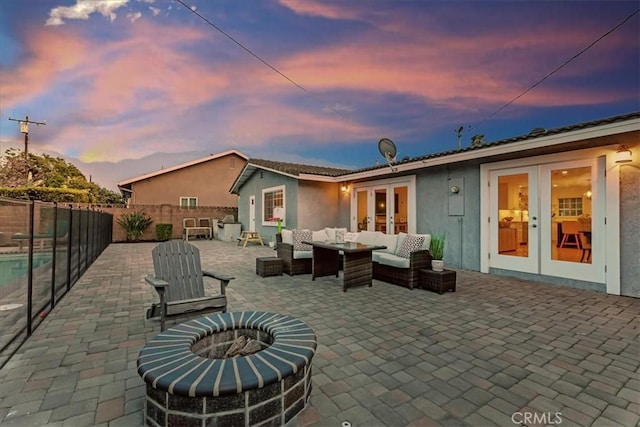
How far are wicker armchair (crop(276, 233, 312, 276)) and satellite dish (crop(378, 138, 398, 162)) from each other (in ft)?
11.8

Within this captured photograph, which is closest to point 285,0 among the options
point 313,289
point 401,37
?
point 401,37

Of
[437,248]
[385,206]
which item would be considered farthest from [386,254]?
[385,206]

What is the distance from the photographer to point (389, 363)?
237cm

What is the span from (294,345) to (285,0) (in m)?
7.32

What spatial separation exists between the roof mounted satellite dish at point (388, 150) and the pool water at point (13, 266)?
6924 millimetres

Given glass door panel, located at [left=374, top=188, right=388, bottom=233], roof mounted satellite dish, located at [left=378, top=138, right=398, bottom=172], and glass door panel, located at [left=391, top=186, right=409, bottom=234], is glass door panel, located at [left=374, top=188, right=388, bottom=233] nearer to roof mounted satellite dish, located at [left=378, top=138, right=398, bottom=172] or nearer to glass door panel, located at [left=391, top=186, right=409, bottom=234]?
glass door panel, located at [left=391, top=186, right=409, bottom=234]

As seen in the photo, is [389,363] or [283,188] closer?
[389,363]

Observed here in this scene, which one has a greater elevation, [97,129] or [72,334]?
[97,129]

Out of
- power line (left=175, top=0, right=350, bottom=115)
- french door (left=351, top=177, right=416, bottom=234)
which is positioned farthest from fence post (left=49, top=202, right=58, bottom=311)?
french door (left=351, top=177, right=416, bottom=234)

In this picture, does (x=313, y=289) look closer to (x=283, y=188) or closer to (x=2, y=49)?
(x=283, y=188)

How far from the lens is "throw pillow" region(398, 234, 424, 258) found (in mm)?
4996

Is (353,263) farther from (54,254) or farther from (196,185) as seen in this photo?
(196,185)

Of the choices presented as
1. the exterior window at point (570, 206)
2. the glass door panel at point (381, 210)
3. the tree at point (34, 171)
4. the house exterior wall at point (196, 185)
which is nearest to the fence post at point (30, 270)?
the glass door panel at point (381, 210)

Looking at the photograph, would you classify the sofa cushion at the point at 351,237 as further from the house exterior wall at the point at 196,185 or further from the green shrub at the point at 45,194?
the house exterior wall at the point at 196,185
